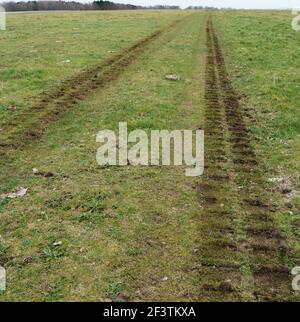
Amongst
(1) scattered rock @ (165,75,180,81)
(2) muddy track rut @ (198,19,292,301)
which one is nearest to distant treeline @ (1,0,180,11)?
(1) scattered rock @ (165,75,180,81)

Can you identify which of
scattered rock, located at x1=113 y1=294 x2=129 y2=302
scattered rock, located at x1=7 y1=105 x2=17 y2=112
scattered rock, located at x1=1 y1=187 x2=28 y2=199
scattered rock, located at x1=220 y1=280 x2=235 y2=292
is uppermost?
scattered rock, located at x1=7 y1=105 x2=17 y2=112

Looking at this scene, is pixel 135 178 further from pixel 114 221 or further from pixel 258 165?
pixel 258 165

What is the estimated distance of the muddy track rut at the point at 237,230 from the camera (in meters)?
7.74

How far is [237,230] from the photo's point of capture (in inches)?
365

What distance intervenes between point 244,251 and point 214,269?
868 millimetres

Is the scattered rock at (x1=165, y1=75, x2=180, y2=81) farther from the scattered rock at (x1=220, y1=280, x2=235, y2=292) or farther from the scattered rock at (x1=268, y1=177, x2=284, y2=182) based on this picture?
the scattered rock at (x1=220, y1=280, x2=235, y2=292)

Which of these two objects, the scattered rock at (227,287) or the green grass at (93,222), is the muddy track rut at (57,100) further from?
the scattered rock at (227,287)

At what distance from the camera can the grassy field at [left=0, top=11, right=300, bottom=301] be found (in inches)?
311

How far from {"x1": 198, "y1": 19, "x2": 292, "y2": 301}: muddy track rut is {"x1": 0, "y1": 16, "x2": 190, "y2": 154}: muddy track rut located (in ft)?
19.4

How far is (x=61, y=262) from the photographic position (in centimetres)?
838

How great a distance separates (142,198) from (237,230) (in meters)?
2.55
